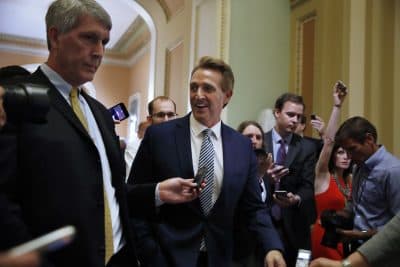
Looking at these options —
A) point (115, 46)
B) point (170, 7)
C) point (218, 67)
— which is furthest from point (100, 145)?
point (115, 46)

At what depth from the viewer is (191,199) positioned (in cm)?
181

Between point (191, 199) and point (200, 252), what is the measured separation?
0.25m

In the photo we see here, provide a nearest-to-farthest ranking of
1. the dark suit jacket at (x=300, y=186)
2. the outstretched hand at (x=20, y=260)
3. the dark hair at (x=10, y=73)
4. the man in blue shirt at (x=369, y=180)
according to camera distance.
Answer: the outstretched hand at (x=20, y=260) → the dark hair at (x=10, y=73) → the man in blue shirt at (x=369, y=180) → the dark suit jacket at (x=300, y=186)

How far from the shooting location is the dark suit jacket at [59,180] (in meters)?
1.33

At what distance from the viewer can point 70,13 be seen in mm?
1540

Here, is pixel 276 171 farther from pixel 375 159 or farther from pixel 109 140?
pixel 109 140

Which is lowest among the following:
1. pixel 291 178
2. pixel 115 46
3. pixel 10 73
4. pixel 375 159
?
pixel 291 178

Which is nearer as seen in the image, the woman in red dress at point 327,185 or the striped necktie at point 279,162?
the striped necktie at point 279,162

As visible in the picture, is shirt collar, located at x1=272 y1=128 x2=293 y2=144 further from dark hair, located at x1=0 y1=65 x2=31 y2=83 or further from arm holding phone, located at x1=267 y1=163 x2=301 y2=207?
dark hair, located at x1=0 y1=65 x2=31 y2=83

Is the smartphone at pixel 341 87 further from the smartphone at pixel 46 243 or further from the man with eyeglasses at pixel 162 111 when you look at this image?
the smartphone at pixel 46 243

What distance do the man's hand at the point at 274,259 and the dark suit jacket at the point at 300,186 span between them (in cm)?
119

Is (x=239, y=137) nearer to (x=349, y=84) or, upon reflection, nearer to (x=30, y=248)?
(x=30, y=248)

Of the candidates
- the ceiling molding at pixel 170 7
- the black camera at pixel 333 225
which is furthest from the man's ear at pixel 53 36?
the ceiling molding at pixel 170 7

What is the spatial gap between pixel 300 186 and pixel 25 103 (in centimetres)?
235
